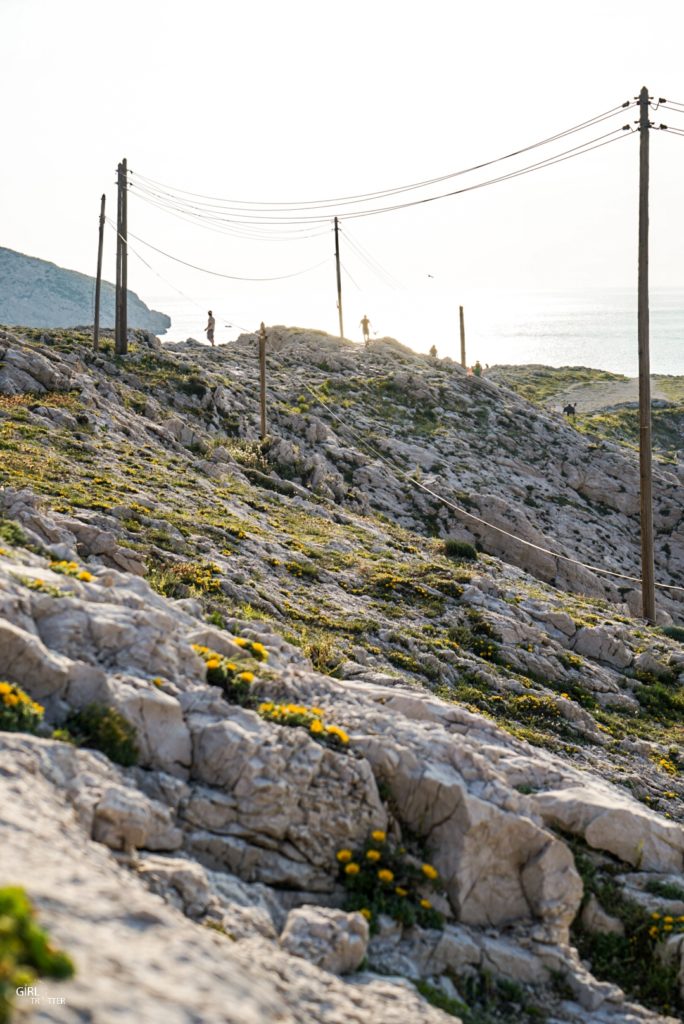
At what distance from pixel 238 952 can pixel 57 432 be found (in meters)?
20.6

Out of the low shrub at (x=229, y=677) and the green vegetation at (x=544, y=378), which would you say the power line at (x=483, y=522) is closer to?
the low shrub at (x=229, y=677)

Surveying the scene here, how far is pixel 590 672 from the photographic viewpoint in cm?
1828

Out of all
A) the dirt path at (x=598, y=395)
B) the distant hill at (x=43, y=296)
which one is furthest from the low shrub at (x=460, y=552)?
the distant hill at (x=43, y=296)

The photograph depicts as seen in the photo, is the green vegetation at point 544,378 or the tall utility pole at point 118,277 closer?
the tall utility pole at point 118,277

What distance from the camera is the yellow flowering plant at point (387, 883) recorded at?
28.6 feet

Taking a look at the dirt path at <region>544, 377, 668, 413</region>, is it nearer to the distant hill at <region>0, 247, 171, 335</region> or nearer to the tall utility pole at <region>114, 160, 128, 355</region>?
the tall utility pole at <region>114, 160, 128, 355</region>

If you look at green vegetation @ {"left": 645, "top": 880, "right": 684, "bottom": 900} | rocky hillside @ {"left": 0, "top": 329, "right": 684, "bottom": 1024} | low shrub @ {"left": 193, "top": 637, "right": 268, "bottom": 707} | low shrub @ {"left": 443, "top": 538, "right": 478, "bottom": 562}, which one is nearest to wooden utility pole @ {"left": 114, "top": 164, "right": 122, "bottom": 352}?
rocky hillside @ {"left": 0, "top": 329, "right": 684, "bottom": 1024}

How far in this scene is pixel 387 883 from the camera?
8.95 meters

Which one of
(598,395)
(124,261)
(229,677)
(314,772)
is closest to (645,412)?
(229,677)

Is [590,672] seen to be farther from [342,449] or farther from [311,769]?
[342,449]

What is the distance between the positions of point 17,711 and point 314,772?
3.20 m

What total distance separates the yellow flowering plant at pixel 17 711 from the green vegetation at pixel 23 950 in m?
3.22

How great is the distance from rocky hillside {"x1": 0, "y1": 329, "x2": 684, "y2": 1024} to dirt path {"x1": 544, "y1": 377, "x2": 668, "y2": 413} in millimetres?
49633

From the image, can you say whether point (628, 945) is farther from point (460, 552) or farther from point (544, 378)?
point (544, 378)
